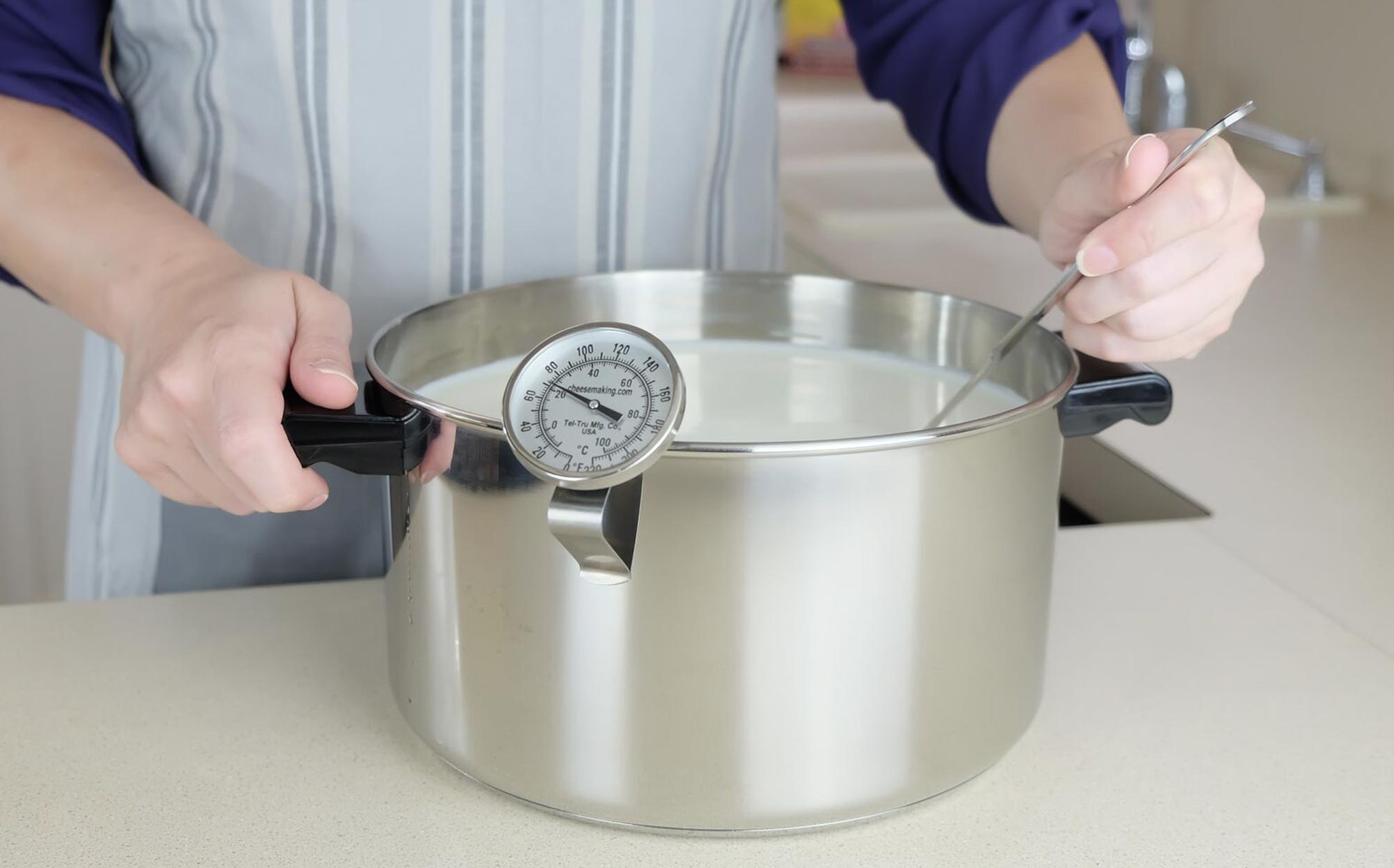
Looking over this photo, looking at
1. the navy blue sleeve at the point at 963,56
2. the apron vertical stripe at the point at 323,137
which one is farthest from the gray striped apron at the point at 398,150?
the navy blue sleeve at the point at 963,56

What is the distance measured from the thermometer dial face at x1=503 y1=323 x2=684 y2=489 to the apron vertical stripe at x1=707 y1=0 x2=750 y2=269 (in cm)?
50

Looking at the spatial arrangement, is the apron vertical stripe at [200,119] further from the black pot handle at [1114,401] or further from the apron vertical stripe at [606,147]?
the black pot handle at [1114,401]

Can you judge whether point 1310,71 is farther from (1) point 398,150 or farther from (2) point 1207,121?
(1) point 398,150

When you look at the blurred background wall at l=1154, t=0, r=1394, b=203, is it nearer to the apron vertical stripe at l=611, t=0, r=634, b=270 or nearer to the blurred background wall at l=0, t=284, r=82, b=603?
the apron vertical stripe at l=611, t=0, r=634, b=270

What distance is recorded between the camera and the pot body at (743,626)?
551 millimetres

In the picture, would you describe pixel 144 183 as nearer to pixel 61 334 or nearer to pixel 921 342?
pixel 921 342

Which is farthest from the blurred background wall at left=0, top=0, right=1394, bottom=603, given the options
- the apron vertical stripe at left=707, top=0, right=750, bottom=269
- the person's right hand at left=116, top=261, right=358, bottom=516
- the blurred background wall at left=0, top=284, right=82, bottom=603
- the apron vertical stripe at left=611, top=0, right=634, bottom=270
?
the person's right hand at left=116, top=261, right=358, bottom=516

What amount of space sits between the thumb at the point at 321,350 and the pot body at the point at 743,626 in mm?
41

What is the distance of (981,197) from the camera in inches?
41.4

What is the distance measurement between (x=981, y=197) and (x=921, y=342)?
10.1 inches

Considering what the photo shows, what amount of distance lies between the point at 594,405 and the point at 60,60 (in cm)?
57

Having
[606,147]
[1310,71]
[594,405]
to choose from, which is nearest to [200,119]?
[606,147]

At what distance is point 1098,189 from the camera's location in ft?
2.29

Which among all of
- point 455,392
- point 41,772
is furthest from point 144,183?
point 41,772
